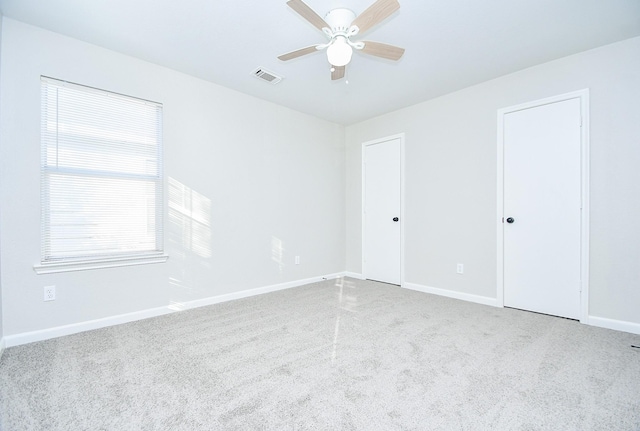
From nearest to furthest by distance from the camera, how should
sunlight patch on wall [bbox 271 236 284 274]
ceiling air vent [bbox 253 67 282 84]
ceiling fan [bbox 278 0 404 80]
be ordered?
ceiling fan [bbox 278 0 404 80]
ceiling air vent [bbox 253 67 282 84]
sunlight patch on wall [bbox 271 236 284 274]

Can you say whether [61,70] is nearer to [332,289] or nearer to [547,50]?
[332,289]

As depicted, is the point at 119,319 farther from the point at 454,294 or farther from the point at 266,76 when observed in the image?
the point at 454,294

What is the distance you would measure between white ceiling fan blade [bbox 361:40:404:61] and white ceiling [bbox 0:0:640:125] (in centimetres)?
26

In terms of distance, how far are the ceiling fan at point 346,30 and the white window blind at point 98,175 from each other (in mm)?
1705

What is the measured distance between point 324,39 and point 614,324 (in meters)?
3.61

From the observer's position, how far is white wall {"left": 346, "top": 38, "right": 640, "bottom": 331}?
2570mm

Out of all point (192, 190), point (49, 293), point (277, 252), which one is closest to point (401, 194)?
point (277, 252)

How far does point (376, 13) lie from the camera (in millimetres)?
1868

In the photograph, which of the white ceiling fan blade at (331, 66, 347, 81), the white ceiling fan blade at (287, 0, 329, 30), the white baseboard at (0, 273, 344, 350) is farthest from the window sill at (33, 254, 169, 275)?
the white ceiling fan blade at (287, 0, 329, 30)

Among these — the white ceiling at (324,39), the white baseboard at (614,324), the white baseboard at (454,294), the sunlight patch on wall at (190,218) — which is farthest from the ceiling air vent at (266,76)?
the white baseboard at (614,324)

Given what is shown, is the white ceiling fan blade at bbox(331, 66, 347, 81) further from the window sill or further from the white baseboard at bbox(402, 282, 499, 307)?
the white baseboard at bbox(402, 282, 499, 307)

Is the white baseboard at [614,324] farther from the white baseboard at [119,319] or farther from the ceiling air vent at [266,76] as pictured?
the ceiling air vent at [266,76]

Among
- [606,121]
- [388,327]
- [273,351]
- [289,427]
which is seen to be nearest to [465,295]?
[388,327]

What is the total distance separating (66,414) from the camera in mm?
1489
